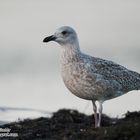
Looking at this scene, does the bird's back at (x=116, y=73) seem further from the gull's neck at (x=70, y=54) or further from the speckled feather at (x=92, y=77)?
the gull's neck at (x=70, y=54)

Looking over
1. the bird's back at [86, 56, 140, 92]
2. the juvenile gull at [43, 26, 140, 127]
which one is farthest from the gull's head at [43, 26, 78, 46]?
the bird's back at [86, 56, 140, 92]

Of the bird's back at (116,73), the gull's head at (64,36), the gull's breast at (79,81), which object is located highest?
the gull's head at (64,36)

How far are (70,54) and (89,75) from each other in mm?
567

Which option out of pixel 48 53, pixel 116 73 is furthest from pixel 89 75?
pixel 48 53

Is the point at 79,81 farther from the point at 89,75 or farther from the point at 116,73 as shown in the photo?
the point at 116,73

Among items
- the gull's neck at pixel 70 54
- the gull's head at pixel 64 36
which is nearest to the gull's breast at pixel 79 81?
the gull's neck at pixel 70 54

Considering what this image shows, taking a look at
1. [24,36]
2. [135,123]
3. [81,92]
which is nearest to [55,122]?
[81,92]

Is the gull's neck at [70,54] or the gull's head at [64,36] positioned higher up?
the gull's head at [64,36]

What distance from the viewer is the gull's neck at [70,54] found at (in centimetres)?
1653

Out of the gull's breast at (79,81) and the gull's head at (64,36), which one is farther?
the gull's head at (64,36)

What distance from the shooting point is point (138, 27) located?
3947 cm

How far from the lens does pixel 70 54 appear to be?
16609mm

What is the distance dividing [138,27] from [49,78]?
518 inches

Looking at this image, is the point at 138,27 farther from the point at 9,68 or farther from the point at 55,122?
the point at 55,122
